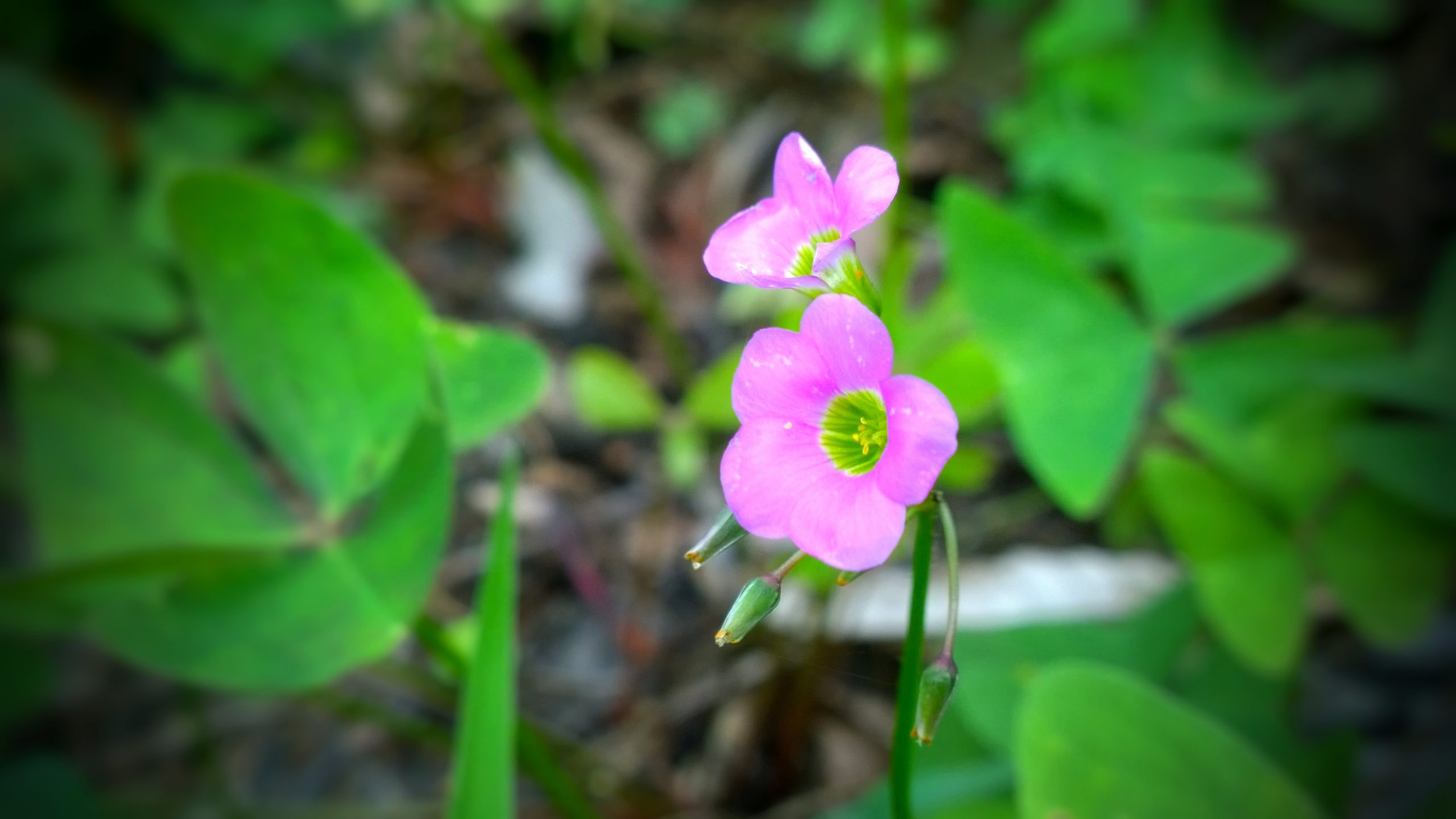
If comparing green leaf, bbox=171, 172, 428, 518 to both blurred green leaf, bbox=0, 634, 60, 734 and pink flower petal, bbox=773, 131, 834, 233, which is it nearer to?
pink flower petal, bbox=773, 131, 834, 233

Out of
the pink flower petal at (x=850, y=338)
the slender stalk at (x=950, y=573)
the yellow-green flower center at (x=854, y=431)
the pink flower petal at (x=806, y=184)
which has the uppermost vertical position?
the pink flower petal at (x=806, y=184)

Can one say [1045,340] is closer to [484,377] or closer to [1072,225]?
[1072,225]

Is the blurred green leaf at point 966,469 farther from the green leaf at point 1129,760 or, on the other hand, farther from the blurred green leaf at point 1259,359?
the green leaf at point 1129,760

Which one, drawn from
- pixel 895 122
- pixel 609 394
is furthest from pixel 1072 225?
pixel 609 394

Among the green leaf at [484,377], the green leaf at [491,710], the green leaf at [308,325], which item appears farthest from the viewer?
the green leaf at [308,325]

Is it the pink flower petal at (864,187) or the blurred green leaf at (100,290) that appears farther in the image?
the blurred green leaf at (100,290)

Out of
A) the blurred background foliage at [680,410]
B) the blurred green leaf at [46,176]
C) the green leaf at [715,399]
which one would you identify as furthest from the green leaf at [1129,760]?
the blurred green leaf at [46,176]
